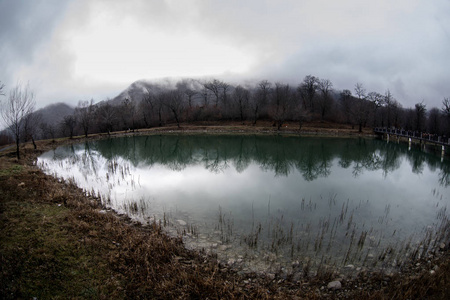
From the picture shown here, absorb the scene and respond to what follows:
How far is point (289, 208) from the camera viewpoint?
12227 millimetres

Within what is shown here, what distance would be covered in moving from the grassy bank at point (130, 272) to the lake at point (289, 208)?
764 millimetres

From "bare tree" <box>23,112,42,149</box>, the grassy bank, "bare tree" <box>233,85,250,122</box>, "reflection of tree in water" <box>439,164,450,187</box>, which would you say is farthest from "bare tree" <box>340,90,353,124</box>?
"bare tree" <box>23,112,42,149</box>

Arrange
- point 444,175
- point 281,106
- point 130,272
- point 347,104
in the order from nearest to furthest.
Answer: point 130,272
point 444,175
point 281,106
point 347,104

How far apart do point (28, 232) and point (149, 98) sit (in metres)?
81.7

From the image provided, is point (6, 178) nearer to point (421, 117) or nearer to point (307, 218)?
point (307, 218)

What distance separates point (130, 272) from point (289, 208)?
885 centimetres

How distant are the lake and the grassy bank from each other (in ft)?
2.51

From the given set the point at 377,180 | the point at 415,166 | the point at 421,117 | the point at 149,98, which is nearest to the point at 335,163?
the point at 377,180

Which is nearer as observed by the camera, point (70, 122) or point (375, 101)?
point (70, 122)

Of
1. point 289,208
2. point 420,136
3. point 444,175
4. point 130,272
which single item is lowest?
point 289,208

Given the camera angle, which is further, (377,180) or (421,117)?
(421,117)

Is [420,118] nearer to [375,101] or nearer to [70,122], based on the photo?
[375,101]

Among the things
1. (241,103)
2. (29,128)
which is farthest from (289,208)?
(241,103)

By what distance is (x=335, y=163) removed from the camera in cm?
2570
